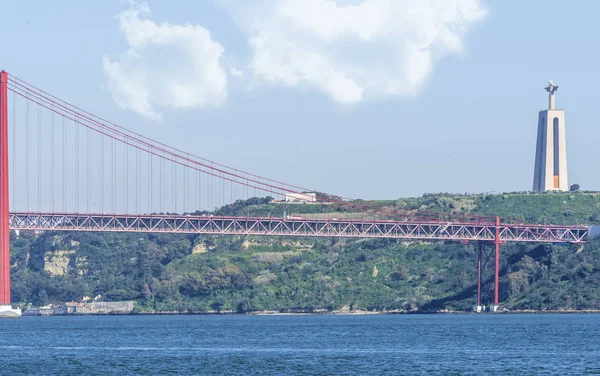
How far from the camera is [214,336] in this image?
319 ft

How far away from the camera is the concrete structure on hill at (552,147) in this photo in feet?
532

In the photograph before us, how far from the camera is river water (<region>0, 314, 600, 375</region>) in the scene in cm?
6894

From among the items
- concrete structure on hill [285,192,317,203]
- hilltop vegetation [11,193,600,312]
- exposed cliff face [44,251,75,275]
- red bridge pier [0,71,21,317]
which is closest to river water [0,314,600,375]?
red bridge pier [0,71,21,317]

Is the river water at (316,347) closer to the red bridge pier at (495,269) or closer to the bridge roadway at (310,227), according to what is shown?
the red bridge pier at (495,269)

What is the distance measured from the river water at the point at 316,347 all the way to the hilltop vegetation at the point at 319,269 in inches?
472

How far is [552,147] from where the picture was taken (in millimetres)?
163000

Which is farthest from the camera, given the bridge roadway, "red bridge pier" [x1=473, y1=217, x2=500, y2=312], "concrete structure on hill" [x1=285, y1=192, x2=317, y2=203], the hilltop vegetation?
the hilltop vegetation

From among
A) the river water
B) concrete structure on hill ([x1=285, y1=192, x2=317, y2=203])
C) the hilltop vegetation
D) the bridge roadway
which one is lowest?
the river water

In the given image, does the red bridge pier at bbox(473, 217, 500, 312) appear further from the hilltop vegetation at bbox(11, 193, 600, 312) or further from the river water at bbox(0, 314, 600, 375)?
the river water at bbox(0, 314, 600, 375)

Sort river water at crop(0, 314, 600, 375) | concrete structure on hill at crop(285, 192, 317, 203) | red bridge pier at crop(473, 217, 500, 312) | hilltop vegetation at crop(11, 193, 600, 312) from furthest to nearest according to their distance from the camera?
hilltop vegetation at crop(11, 193, 600, 312) → red bridge pier at crop(473, 217, 500, 312) → concrete structure on hill at crop(285, 192, 317, 203) → river water at crop(0, 314, 600, 375)

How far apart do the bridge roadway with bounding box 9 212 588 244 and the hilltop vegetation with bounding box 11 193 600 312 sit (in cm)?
408

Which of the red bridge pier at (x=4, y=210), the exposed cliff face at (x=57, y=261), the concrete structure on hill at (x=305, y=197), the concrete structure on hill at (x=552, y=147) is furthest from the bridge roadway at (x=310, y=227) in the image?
the exposed cliff face at (x=57, y=261)

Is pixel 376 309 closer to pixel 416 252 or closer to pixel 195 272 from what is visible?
pixel 416 252

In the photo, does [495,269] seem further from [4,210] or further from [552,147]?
[4,210]
